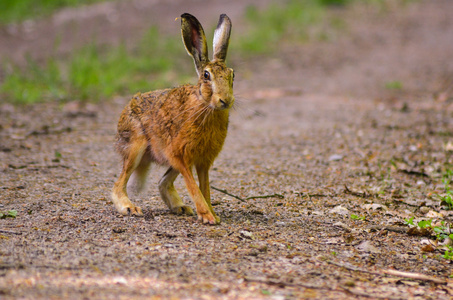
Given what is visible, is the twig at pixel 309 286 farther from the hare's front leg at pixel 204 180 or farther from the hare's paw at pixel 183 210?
the hare's paw at pixel 183 210

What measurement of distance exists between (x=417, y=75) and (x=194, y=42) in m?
8.39

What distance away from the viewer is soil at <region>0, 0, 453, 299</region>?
2.93 m

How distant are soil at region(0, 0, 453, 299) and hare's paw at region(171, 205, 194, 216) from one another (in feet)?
0.52

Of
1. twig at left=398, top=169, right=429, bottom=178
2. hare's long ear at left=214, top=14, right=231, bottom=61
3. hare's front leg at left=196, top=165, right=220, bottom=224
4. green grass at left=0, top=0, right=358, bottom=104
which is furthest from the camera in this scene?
green grass at left=0, top=0, right=358, bottom=104

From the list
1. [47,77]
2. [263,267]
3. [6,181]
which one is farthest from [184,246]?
[47,77]

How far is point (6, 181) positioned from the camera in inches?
191

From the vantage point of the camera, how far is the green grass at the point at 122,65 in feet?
29.0

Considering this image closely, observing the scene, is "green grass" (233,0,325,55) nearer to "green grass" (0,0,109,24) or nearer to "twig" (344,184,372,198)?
"green grass" (0,0,109,24)

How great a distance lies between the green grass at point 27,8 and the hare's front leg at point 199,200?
36.2 feet

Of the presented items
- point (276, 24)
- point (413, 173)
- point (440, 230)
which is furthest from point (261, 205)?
point (276, 24)

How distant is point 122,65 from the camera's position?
10234 mm

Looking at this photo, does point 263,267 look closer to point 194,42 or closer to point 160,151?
point 160,151

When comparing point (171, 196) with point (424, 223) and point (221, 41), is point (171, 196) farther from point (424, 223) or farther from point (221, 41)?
point (424, 223)

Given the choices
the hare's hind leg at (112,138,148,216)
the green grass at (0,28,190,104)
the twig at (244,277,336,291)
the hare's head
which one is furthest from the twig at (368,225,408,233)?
the green grass at (0,28,190,104)
